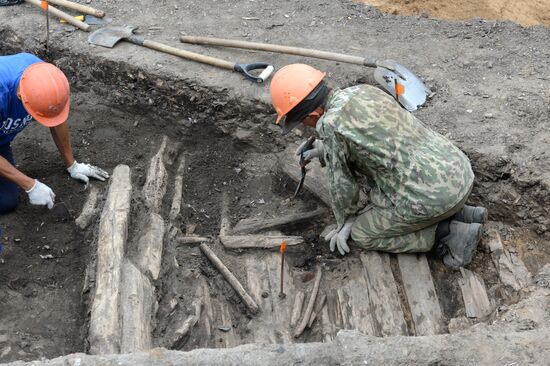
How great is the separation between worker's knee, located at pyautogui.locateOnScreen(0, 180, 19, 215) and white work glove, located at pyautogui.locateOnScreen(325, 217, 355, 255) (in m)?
2.71

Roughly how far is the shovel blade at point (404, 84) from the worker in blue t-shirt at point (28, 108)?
2.81m

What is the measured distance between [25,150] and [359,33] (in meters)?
3.65

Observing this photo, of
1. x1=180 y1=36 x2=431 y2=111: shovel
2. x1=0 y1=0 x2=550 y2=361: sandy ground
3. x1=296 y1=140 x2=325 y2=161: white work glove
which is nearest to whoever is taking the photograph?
x1=0 y1=0 x2=550 y2=361: sandy ground

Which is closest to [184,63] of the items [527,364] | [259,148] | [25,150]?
[259,148]

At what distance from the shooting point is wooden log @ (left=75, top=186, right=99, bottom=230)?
4785mm

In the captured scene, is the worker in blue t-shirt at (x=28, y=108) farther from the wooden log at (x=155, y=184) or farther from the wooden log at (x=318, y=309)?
the wooden log at (x=318, y=309)

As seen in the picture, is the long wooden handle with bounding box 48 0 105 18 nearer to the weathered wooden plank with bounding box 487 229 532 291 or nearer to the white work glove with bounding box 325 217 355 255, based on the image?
the white work glove with bounding box 325 217 355 255

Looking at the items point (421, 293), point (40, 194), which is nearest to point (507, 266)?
point (421, 293)

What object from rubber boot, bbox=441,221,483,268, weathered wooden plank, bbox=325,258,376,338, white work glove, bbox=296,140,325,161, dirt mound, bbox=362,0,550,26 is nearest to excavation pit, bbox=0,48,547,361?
weathered wooden plank, bbox=325,258,376,338

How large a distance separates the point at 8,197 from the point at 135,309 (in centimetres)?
204

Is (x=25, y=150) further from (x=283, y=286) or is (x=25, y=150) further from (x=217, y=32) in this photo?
(x=283, y=286)

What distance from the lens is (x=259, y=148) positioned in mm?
5918

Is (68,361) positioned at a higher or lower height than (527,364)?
lower

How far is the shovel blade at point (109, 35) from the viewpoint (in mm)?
6438
